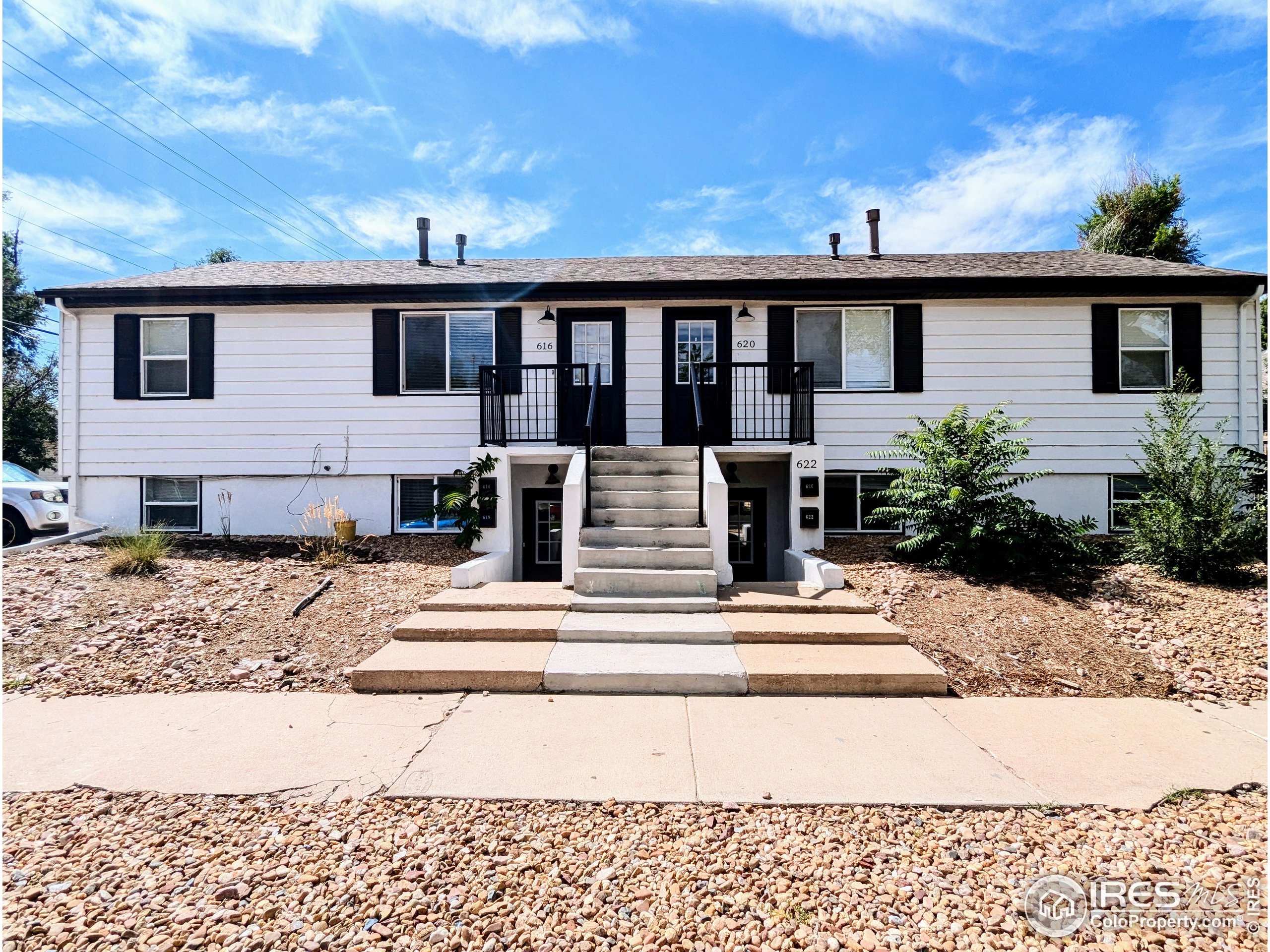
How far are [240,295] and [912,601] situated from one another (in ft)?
32.8

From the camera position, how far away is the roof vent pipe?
9.89m

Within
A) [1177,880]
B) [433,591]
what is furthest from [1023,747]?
[433,591]

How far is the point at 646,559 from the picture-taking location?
17.8 feet

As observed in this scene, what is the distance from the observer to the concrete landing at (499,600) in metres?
4.88

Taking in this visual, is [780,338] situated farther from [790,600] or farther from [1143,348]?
[1143,348]

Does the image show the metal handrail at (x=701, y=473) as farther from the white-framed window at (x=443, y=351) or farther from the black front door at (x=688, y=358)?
the white-framed window at (x=443, y=351)

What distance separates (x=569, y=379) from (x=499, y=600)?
387cm

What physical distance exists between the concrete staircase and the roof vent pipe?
563 centimetres

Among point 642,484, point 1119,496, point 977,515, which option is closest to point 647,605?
point 642,484

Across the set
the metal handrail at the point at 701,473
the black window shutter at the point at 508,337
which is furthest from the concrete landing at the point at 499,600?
the black window shutter at the point at 508,337

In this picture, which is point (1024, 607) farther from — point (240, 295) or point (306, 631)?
point (240, 295)

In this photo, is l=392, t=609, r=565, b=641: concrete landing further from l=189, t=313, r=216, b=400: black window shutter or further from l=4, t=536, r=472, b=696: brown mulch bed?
l=189, t=313, r=216, b=400: black window shutter

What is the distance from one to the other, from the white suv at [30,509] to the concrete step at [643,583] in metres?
9.00

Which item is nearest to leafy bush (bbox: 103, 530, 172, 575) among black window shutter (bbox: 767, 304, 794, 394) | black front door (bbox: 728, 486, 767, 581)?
black front door (bbox: 728, 486, 767, 581)
